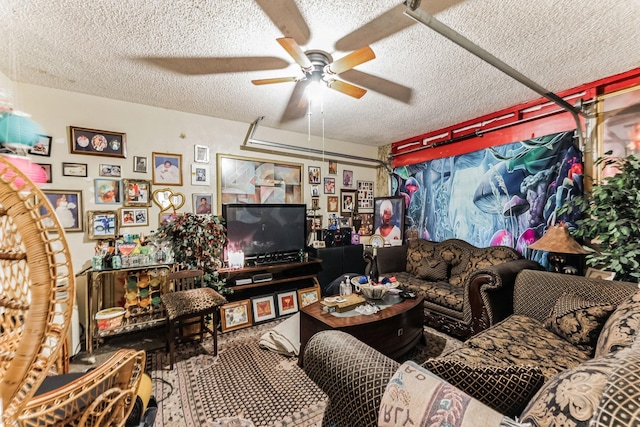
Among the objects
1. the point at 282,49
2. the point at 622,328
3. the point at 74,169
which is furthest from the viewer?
the point at 74,169

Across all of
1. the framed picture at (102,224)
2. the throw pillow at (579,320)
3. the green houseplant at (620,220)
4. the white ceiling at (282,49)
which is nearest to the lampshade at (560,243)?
the green houseplant at (620,220)

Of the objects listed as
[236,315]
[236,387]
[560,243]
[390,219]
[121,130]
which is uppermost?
[121,130]

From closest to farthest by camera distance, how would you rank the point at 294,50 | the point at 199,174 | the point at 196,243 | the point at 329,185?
the point at 294,50 → the point at 196,243 → the point at 199,174 → the point at 329,185

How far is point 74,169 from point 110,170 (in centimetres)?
28

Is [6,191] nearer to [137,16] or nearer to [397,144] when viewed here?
[137,16]

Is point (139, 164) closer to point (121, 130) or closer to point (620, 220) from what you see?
point (121, 130)

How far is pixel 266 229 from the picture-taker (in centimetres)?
350

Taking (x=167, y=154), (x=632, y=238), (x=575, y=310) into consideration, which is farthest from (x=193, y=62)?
(x=632, y=238)

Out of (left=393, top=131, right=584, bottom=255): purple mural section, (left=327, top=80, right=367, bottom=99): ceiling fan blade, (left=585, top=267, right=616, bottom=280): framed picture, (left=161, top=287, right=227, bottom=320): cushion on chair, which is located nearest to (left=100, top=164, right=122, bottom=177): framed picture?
(left=161, top=287, right=227, bottom=320): cushion on chair

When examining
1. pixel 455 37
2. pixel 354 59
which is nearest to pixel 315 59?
pixel 354 59

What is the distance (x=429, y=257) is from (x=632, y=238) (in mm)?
1831

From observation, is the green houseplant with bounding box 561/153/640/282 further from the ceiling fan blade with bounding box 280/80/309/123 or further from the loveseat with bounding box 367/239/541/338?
the ceiling fan blade with bounding box 280/80/309/123

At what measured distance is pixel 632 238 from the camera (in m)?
2.04

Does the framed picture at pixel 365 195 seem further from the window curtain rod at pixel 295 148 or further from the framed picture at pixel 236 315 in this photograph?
the framed picture at pixel 236 315
